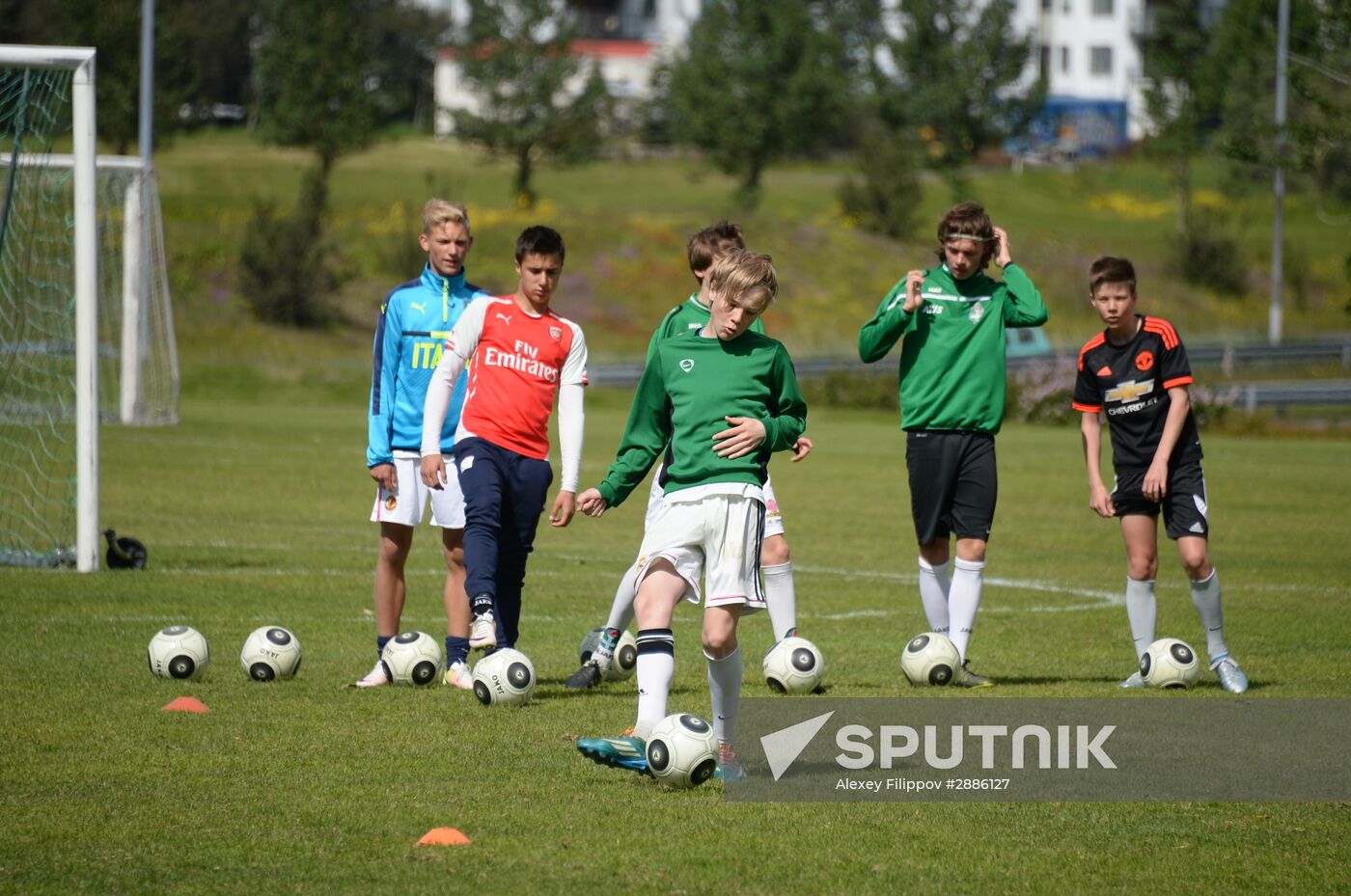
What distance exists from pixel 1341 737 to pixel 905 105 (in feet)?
192

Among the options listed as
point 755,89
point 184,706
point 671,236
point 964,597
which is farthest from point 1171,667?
point 755,89

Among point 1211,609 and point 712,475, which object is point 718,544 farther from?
point 1211,609

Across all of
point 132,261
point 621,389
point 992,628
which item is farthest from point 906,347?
point 621,389

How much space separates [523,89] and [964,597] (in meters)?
51.0

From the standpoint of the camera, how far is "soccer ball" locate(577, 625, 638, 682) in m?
8.64

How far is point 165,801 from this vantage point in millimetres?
5848

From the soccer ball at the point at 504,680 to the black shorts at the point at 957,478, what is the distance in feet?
7.41

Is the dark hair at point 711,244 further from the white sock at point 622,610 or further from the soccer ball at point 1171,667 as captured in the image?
the soccer ball at point 1171,667

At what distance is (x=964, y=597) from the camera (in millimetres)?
8750

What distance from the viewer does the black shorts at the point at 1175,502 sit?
8.55 meters

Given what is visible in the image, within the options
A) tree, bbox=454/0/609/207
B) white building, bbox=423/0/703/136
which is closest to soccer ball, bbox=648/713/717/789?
tree, bbox=454/0/609/207

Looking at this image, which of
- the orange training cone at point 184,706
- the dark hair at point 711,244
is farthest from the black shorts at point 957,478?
the orange training cone at point 184,706

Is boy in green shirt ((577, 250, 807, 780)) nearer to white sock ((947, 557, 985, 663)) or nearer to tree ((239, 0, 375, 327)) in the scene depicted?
white sock ((947, 557, 985, 663))

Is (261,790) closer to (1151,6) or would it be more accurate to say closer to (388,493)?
(388,493)
